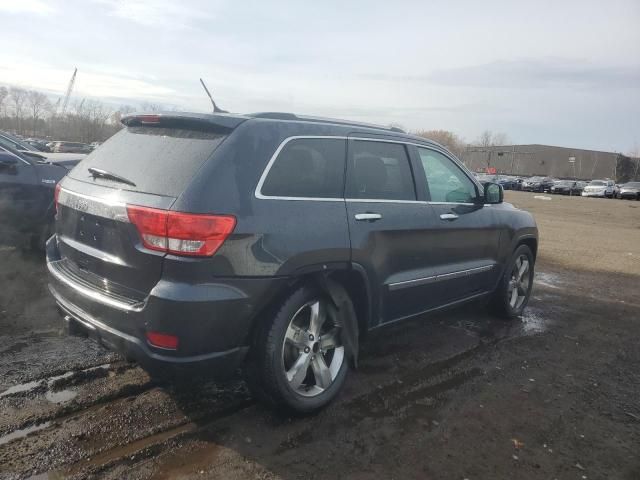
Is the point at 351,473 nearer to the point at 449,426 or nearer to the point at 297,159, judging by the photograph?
the point at 449,426

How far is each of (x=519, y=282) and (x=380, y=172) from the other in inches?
108

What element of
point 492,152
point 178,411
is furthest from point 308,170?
point 492,152

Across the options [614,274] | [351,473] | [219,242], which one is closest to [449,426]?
[351,473]

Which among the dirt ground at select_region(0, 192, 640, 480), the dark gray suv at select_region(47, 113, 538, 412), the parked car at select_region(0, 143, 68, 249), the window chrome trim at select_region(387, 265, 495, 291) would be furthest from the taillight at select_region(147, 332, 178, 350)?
the parked car at select_region(0, 143, 68, 249)

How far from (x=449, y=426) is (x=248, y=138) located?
85.7 inches

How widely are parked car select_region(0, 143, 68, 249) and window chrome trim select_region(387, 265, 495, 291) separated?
4.55 meters

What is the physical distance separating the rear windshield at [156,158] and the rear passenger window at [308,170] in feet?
1.27

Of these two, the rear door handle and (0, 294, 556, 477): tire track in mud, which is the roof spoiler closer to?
the rear door handle

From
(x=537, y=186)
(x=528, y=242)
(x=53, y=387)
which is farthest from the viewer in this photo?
(x=537, y=186)

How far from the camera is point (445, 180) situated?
4438 mm

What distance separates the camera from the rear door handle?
3.40 metres

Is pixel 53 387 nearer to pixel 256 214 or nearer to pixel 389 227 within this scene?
pixel 256 214

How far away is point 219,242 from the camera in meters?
2.69

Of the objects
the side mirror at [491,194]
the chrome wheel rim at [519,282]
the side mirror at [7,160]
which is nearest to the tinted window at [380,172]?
the side mirror at [491,194]
